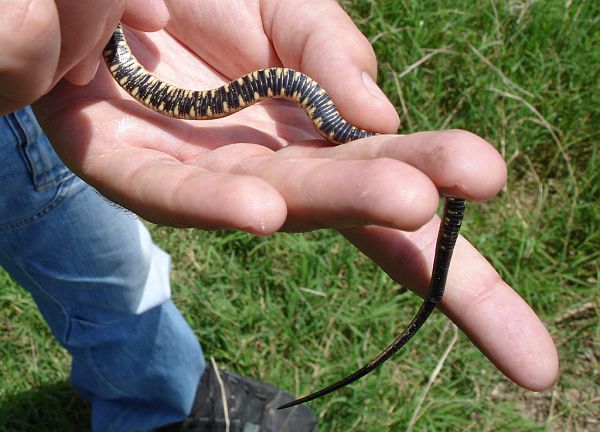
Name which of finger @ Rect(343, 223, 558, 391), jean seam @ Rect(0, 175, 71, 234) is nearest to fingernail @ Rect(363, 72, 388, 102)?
finger @ Rect(343, 223, 558, 391)

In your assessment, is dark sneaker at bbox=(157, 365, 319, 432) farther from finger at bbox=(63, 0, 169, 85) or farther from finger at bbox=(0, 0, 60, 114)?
finger at bbox=(0, 0, 60, 114)

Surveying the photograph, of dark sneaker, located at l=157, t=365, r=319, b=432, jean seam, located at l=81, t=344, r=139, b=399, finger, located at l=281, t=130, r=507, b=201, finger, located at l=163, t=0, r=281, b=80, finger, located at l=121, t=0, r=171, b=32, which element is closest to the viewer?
finger, located at l=281, t=130, r=507, b=201

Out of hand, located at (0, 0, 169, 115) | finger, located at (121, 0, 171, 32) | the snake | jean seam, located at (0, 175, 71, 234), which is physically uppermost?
hand, located at (0, 0, 169, 115)

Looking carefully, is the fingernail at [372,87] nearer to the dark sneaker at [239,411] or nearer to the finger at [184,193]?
the finger at [184,193]

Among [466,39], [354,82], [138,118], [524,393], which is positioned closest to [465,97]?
[466,39]

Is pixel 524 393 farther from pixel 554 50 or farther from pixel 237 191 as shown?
pixel 237 191
